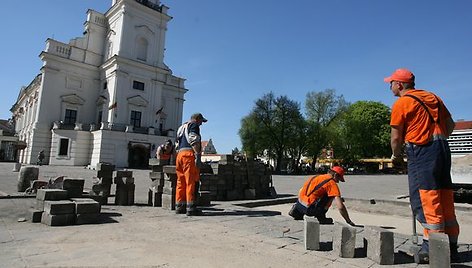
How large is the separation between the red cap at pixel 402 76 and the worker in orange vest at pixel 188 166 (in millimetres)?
3637

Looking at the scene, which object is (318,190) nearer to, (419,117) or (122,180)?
(419,117)

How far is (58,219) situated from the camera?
4832 millimetres

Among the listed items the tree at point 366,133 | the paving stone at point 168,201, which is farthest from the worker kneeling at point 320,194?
the tree at point 366,133

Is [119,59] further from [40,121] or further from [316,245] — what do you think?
[316,245]

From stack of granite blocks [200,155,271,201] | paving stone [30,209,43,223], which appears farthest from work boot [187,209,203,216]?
stack of granite blocks [200,155,271,201]

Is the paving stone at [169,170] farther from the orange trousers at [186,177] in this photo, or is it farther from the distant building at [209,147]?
the distant building at [209,147]

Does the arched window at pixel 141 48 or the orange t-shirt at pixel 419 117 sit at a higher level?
the arched window at pixel 141 48

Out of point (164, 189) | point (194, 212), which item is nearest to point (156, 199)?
point (164, 189)

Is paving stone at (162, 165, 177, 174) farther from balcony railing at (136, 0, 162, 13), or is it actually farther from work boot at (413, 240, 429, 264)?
balcony railing at (136, 0, 162, 13)

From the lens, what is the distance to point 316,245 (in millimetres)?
3766

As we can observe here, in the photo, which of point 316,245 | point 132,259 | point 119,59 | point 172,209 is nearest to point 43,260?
point 132,259

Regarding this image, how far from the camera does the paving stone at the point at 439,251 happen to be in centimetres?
288

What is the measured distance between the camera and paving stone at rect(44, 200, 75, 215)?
4852 millimetres

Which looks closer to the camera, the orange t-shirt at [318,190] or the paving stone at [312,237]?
the paving stone at [312,237]
